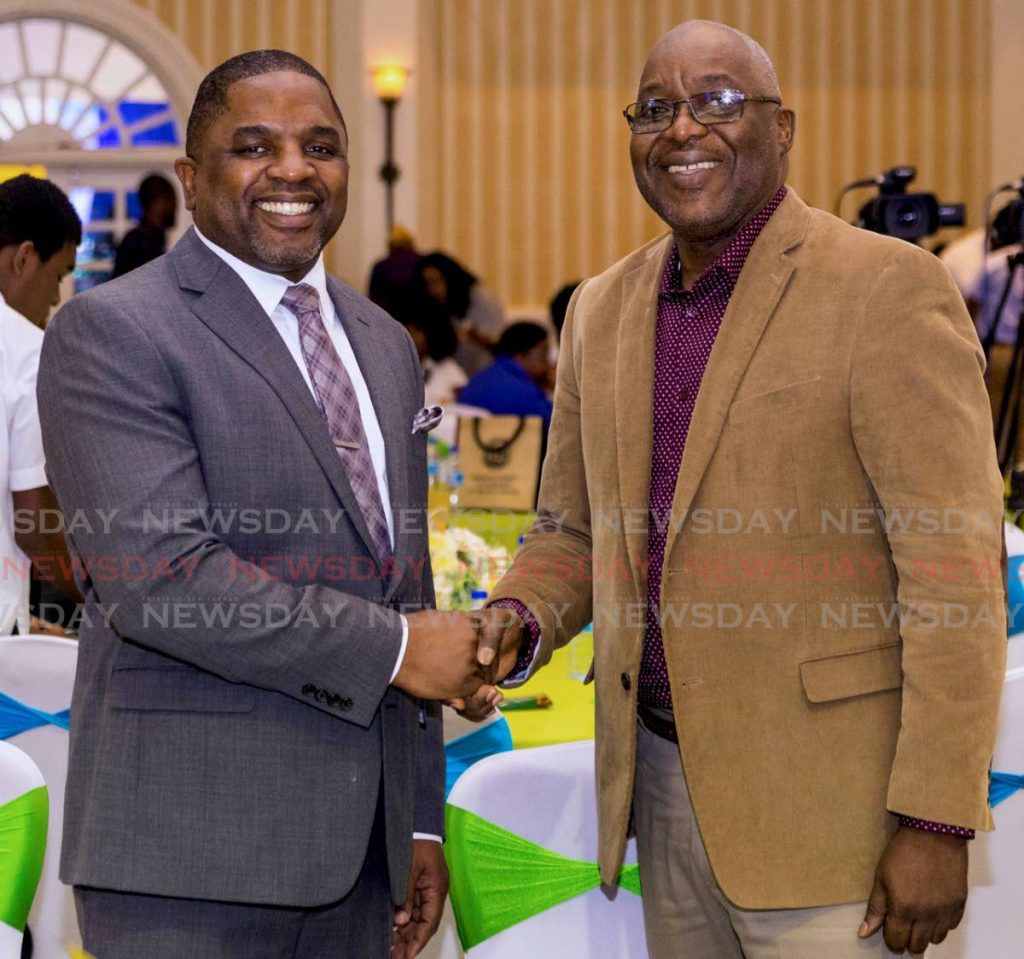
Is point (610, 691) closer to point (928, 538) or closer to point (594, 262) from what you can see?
point (928, 538)

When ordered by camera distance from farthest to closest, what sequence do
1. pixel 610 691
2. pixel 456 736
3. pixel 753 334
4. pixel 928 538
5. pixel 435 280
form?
pixel 435 280 → pixel 456 736 → pixel 610 691 → pixel 753 334 → pixel 928 538

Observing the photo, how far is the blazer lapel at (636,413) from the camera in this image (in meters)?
1.99

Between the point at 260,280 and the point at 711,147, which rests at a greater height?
the point at 711,147

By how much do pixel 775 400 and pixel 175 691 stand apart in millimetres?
841

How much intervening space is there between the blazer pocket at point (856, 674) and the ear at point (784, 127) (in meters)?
0.73

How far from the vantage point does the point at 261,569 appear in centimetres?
183

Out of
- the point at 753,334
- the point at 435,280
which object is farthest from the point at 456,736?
the point at 435,280

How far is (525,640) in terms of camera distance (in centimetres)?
220

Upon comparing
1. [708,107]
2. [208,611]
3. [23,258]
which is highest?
[708,107]

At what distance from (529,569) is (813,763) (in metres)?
0.59

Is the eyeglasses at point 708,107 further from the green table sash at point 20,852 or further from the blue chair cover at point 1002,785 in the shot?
the green table sash at point 20,852

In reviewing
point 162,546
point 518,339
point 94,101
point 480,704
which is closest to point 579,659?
point 480,704

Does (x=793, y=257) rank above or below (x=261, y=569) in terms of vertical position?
above

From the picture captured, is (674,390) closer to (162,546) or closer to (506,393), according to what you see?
(162,546)
